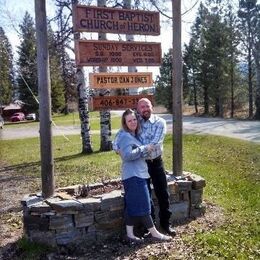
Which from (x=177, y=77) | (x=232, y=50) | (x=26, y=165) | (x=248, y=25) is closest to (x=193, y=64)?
(x=232, y=50)

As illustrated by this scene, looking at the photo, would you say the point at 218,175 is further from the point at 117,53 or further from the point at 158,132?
the point at 158,132

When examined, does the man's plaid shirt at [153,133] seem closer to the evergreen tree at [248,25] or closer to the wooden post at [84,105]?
the wooden post at [84,105]

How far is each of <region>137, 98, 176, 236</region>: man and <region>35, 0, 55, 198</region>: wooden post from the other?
1318 mm

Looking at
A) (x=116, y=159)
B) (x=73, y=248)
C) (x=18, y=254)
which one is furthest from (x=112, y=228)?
(x=116, y=159)

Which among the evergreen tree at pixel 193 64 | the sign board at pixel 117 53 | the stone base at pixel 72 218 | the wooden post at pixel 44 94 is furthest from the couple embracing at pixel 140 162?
the evergreen tree at pixel 193 64

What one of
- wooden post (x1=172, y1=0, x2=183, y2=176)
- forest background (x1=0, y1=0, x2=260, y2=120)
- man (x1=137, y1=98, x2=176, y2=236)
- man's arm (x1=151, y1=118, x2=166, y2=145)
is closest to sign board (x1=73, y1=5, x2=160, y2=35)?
wooden post (x1=172, y1=0, x2=183, y2=176)

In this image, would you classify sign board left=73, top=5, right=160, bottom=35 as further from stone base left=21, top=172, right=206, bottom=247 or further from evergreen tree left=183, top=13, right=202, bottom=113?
evergreen tree left=183, top=13, right=202, bottom=113

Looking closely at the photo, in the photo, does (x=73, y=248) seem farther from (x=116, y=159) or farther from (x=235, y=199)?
(x=116, y=159)

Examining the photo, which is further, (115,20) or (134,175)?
(115,20)

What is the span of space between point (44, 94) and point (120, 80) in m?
1.34

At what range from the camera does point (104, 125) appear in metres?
15.6

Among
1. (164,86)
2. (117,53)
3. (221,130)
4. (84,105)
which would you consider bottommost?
(221,130)

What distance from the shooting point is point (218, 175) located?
10.4 meters

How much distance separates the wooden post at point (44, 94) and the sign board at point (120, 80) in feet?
2.60
